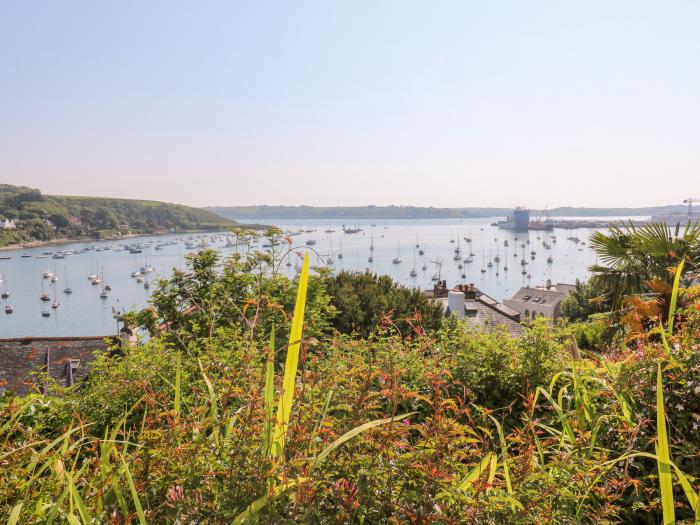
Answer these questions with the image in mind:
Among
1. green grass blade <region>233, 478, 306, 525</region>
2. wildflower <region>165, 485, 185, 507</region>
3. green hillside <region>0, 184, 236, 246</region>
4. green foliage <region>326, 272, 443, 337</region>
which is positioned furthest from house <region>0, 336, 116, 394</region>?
green hillside <region>0, 184, 236, 246</region>

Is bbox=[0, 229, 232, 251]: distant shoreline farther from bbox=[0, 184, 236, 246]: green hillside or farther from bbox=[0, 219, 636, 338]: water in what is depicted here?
bbox=[0, 219, 636, 338]: water

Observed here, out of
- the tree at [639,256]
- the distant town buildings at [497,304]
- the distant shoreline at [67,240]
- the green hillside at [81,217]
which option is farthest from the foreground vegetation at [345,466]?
the distant shoreline at [67,240]

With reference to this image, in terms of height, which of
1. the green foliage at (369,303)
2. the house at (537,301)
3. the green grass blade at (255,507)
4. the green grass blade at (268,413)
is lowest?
the house at (537,301)

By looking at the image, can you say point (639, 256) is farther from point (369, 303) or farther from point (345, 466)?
point (369, 303)

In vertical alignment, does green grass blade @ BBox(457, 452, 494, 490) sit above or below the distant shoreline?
above

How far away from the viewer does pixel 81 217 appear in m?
160

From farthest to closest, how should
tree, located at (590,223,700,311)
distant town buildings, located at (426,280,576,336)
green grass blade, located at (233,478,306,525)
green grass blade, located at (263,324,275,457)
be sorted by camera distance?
distant town buildings, located at (426,280,576,336) → tree, located at (590,223,700,311) → green grass blade, located at (263,324,275,457) → green grass blade, located at (233,478,306,525)

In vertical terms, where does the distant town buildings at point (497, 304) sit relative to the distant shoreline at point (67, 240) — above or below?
above

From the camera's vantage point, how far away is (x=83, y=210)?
166 metres

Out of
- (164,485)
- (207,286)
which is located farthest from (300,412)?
(207,286)

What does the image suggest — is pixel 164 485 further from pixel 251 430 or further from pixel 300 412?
pixel 300 412

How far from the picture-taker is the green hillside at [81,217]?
144 meters

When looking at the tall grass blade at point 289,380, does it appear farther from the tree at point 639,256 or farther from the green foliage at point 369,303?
the green foliage at point 369,303

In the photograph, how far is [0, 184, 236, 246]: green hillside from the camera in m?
144
